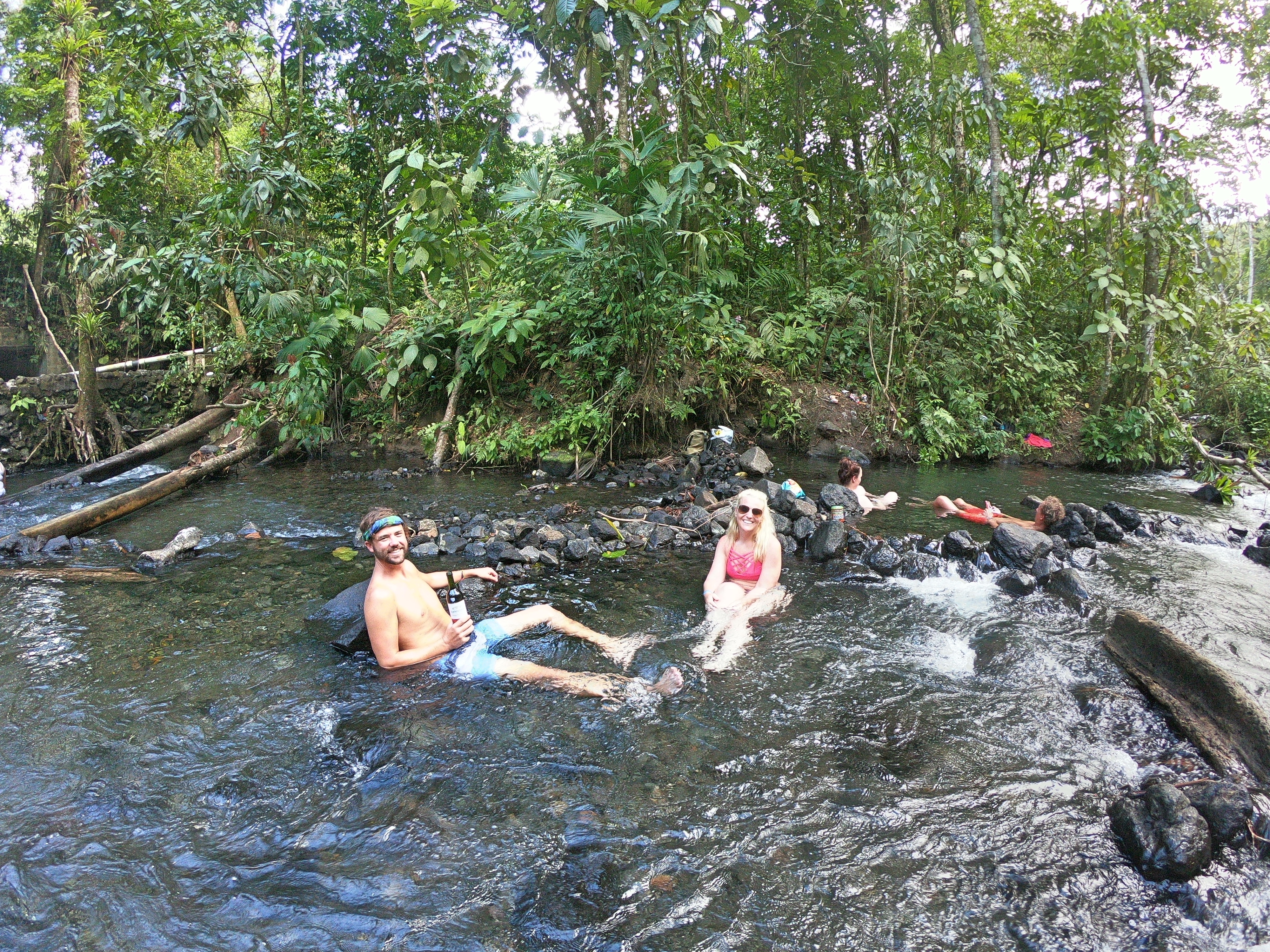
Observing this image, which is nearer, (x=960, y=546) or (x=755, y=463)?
(x=960, y=546)

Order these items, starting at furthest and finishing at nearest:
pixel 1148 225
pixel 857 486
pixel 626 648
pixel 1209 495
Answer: pixel 1148 225, pixel 1209 495, pixel 857 486, pixel 626 648

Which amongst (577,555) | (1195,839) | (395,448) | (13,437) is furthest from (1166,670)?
(13,437)

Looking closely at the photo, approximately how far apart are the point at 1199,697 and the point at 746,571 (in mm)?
3195

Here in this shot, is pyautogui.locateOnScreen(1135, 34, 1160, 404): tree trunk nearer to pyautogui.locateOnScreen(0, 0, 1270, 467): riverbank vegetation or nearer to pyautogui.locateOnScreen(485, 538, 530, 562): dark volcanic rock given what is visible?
pyautogui.locateOnScreen(0, 0, 1270, 467): riverbank vegetation

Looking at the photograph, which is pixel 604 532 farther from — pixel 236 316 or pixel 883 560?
pixel 236 316

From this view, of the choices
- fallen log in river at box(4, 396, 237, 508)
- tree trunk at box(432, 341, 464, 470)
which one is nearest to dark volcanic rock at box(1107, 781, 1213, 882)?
tree trunk at box(432, 341, 464, 470)

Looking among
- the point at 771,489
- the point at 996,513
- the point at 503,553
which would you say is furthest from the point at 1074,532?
the point at 503,553

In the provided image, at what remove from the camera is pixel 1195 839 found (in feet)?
9.25

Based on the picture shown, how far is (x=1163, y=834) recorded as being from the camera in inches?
113

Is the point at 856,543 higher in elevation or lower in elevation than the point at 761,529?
lower

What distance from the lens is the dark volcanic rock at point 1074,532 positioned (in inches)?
293

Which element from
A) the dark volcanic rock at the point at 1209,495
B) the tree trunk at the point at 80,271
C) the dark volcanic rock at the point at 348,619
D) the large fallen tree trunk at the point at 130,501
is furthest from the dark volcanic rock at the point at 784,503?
the tree trunk at the point at 80,271

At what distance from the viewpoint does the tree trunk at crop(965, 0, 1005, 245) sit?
12.0 meters

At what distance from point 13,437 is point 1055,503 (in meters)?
17.9
